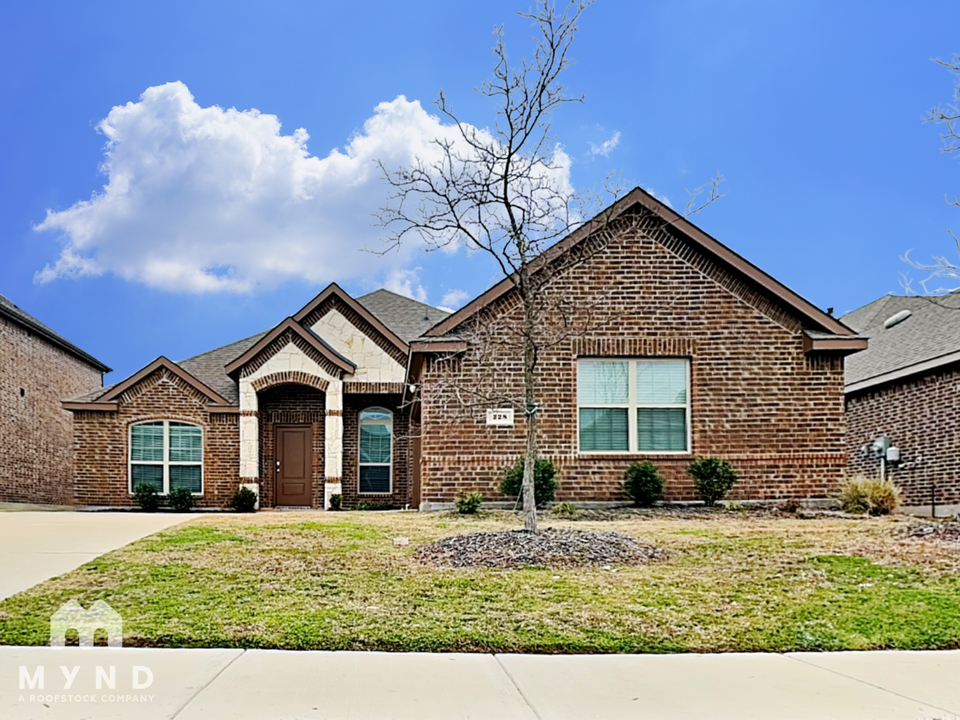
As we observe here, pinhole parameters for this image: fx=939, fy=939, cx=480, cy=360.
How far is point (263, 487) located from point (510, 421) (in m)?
9.76

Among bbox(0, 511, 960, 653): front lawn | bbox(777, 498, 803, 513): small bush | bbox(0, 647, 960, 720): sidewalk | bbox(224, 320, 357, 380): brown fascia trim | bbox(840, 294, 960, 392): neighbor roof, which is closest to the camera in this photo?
bbox(0, 647, 960, 720): sidewalk

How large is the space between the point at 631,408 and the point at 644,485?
155 cm

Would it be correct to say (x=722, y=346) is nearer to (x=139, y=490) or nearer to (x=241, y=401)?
(x=241, y=401)

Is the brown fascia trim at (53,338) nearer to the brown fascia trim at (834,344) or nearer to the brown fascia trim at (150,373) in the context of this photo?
the brown fascia trim at (150,373)

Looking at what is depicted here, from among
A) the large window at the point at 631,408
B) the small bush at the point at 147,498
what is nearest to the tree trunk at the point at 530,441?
the large window at the point at 631,408

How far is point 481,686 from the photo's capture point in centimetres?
630

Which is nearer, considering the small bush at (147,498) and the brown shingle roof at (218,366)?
the small bush at (147,498)

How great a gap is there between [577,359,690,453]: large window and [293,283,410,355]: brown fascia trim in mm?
7905

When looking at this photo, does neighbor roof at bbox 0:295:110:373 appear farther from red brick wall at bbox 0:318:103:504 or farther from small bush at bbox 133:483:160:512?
small bush at bbox 133:483:160:512

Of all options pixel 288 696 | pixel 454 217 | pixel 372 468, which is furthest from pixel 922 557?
pixel 372 468

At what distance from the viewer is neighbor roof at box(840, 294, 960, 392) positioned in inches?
858

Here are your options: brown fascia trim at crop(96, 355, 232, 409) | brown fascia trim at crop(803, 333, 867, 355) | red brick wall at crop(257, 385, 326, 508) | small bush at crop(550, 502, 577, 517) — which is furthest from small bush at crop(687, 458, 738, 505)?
brown fascia trim at crop(96, 355, 232, 409)

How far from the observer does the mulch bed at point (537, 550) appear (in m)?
10.3

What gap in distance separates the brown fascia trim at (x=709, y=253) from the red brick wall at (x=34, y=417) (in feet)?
63.2
